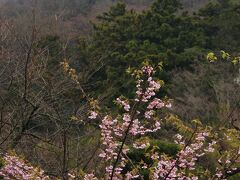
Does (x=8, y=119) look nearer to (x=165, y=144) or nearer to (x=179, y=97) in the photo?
(x=165, y=144)

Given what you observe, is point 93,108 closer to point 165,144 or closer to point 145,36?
point 165,144

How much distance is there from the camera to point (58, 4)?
138 ft

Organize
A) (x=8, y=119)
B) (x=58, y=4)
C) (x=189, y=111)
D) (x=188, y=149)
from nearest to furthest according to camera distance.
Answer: (x=188, y=149)
(x=8, y=119)
(x=189, y=111)
(x=58, y=4)

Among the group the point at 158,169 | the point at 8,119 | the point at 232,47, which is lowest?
the point at 232,47

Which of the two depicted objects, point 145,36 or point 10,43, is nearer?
point 10,43

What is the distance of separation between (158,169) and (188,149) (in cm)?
47

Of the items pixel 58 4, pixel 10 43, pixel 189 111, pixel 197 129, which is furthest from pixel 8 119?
pixel 58 4

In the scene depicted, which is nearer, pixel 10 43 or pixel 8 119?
pixel 8 119

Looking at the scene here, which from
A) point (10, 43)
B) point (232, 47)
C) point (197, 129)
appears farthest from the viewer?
point (232, 47)

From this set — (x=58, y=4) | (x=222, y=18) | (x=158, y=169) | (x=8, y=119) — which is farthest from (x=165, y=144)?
(x=58, y=4)

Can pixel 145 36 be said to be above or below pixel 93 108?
below

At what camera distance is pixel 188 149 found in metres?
5.66

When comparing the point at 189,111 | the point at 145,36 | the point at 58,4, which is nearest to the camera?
the point at 189,111

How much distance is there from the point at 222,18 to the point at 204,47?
216 centimetres
